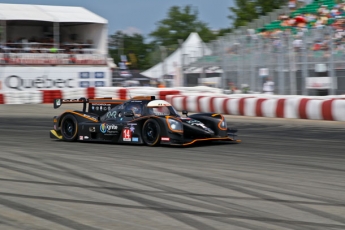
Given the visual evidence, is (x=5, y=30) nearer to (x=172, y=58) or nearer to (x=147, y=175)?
(x=172, y=58)

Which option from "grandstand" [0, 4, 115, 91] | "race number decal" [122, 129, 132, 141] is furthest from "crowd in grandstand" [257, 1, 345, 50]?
"race number decal" [122, 129, 132, 141]

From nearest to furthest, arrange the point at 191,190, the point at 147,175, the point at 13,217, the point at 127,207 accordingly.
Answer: the point at 13,217
the point at 127,207
the point at 191,190
the point at 147,175

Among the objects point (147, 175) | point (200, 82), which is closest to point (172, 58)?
point (200, 82)

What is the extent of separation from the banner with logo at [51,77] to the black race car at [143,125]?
19.0m

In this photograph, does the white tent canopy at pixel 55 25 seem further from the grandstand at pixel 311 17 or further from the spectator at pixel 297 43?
the spectator at pixel 297 43

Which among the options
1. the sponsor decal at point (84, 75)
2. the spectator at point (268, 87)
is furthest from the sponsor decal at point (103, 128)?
the sponsor decal at point (84, 75)

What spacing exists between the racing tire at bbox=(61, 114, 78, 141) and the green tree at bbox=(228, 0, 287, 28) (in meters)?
34.6

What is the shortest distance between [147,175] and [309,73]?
1159 cm

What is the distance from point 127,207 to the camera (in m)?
5.32

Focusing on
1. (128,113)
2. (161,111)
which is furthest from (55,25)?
(161,111)

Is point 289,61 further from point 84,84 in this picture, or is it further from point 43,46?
point 43,46

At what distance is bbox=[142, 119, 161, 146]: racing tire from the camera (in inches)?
384

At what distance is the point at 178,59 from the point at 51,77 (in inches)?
379

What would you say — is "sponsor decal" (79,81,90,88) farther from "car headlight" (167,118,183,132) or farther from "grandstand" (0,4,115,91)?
"car headlight" (167,118,183,132)
